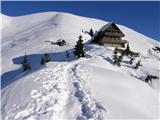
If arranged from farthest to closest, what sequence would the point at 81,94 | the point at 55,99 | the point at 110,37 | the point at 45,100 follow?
the point at 110,37 < the point at 81,94 < the point at 55,99 < the point at 45,100

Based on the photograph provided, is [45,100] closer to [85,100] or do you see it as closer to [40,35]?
[85,100]

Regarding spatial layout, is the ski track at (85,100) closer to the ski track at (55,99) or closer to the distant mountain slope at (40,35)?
the ski track at (55,99)

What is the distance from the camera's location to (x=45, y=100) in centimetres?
2625

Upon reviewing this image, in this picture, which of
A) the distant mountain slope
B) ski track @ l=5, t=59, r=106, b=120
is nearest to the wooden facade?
the distant mountain slope

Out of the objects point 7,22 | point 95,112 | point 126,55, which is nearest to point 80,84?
point 95,112

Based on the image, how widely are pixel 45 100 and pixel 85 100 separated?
3.16m

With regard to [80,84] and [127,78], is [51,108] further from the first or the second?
[127,78]

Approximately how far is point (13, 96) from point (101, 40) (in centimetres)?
4316

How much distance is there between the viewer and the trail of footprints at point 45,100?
76.9 ft

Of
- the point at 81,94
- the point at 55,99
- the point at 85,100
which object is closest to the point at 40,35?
the point at 81,94

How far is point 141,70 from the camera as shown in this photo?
154 ft

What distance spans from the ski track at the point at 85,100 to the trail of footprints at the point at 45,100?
45.5 inches

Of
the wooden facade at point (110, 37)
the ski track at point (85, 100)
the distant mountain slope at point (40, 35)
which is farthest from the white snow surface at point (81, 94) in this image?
the distant mountain slope at point (40, 35)

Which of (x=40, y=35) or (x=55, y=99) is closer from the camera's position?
(x=55, y=99)
